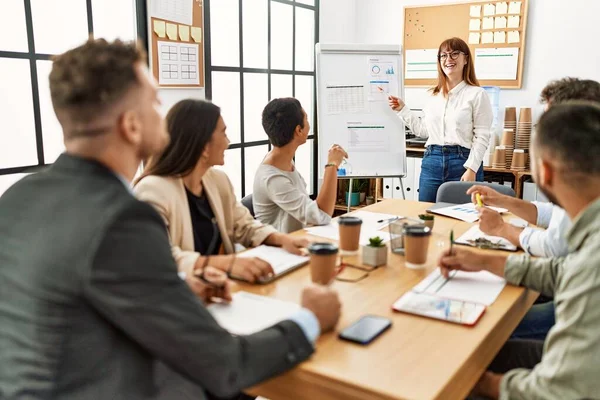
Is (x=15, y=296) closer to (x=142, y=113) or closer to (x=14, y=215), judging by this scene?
(x=14, y=215)

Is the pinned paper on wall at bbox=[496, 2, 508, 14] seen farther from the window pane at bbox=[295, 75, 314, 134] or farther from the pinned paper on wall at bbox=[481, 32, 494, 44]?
the window pane at bbox=[295, 75, 314, 134]

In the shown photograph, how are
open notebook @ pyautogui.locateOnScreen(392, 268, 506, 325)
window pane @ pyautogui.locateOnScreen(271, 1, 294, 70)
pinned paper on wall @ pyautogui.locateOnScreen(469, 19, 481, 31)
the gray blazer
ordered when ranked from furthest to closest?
pinned paper on wall @ pyautogui.locateOnScreen(469, 19, 481, 31)
window pane @ pyautogui.locateOnScreen(271, 1, 294, 70)
open notebook @ pyautogui.locateOnScreen(392, 268, 506, 325)
the gray blazer

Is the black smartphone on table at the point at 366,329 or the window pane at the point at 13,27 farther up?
the window pane at the point at 13,27

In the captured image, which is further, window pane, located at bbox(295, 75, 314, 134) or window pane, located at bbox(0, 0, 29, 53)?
window pane, located at bbox(295, 75, 314, 134)

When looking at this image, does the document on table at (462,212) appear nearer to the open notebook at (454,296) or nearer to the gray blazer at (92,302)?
the open notebook at (454,296)

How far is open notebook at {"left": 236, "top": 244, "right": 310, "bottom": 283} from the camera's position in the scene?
5.26 feet

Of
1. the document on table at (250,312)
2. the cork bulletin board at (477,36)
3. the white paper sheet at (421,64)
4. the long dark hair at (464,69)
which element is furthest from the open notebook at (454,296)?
the white paper sheet at (421,64)

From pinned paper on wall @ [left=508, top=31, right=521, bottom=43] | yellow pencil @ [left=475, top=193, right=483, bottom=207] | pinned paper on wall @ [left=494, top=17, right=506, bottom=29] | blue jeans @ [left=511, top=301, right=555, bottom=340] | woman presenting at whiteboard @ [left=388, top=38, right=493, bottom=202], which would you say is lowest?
blue jeans @ [left=511, top=301, right=555, bottom=340]

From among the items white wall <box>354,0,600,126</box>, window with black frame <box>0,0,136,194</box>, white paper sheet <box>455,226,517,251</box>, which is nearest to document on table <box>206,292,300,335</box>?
white paper sheet <box>455,226,517,251</box>

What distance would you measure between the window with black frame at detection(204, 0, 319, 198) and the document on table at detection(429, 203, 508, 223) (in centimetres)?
197

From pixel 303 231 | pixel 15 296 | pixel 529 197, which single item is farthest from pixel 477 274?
pixel 529 197

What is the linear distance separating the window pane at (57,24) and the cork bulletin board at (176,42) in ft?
1.36

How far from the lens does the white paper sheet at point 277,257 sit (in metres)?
1.63

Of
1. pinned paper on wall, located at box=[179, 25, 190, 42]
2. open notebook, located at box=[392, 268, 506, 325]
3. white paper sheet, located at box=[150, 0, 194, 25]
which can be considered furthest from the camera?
pinned paper on wall, located at box=[179, 25, 190, 42]
